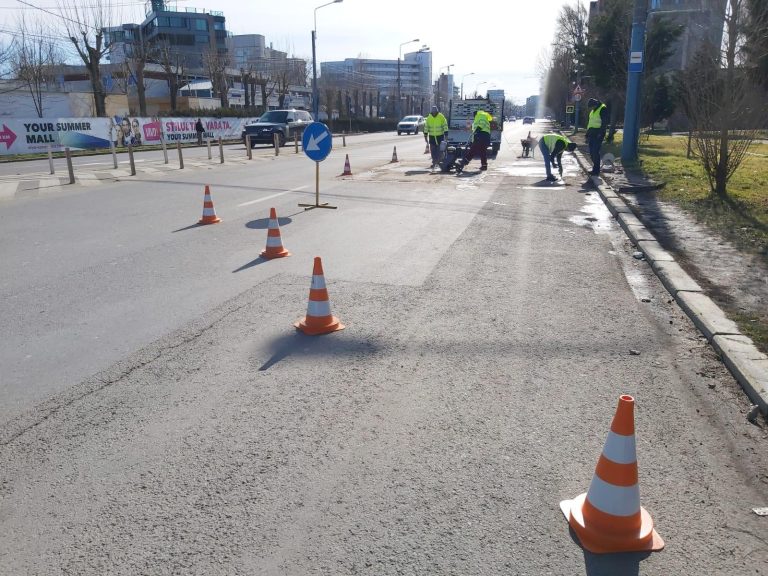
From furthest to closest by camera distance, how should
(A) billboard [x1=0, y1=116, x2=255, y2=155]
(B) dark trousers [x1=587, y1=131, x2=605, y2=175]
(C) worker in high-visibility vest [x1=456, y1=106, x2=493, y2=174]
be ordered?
(A) billboard [x1=0, y1=116, x2=255, y2=155] → (C) worker in high-visibility vest [x1=456, y1=106, x2=493, y2=174] → (B) dark trousers [x1=587, y1=131, x2=605, y2=175]

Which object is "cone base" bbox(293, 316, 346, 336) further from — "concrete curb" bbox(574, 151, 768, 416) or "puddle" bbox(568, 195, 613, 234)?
"puddle" bbox(568, 195, 613, 234)

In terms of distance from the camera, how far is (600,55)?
98.9 ft

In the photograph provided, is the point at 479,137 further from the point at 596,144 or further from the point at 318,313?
the point at 318,313

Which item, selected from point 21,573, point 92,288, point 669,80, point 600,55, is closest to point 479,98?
point 600,55

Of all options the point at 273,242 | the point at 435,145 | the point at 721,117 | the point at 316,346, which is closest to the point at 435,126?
the point at 435,145

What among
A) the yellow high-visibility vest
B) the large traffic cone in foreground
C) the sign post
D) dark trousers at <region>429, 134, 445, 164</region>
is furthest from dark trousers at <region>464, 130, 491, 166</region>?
the large traffic cone in foreground

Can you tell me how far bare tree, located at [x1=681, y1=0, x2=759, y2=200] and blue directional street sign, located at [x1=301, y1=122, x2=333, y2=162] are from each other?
7.30 metres

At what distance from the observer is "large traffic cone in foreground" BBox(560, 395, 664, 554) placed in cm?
269

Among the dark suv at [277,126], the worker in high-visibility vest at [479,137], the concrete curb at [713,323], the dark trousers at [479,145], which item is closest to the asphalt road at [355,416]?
the concrete curb at [713,323]

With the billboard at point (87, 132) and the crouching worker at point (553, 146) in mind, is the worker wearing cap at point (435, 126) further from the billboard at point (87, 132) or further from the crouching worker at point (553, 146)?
the billboard at point (87, 132)

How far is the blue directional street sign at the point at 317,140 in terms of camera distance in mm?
11586

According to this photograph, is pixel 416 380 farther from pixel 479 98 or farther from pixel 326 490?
pixel 479 98

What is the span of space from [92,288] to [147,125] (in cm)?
3182

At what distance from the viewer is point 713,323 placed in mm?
5273
